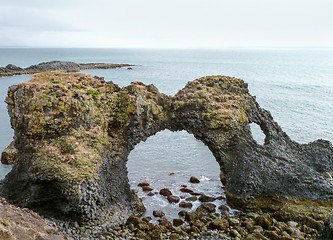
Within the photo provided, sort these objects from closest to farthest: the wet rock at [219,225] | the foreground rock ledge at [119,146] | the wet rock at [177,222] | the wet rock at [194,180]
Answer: the foreground rock ledge at [119,146]
the wet rock at [219,225]
the wet rock at [177,222]
the wet rock at [194,180]

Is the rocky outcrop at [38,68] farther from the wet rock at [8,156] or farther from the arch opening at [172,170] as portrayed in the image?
the wet rock at [8,156]

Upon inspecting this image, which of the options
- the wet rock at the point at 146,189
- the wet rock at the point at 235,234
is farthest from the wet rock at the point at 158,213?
the wet rock at the point at 235,234

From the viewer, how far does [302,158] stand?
27.2 metres

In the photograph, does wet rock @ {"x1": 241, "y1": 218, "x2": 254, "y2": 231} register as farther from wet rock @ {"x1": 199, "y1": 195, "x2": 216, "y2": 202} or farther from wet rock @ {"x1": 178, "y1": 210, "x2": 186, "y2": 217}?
wet rock @ {"x1": 199, "y1": 195, "x2": 216, "y2": 202}

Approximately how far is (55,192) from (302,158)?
751 inches

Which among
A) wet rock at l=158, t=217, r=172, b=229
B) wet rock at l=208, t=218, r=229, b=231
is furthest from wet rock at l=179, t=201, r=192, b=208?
wet rock at l=208, t=218, r=229, b=231

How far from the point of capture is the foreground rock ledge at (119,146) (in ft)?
62.3

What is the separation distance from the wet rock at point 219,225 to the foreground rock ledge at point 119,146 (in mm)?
2975

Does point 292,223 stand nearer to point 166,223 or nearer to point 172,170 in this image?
point 166,223

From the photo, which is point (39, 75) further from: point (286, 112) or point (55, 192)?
point (286, 112)

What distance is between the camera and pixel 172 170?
32219 mm

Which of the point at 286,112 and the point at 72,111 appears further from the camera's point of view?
the point at 286,112

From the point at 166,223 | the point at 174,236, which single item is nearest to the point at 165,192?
the point at 166,223

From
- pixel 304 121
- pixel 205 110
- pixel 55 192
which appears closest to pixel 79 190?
pixel 55 192
